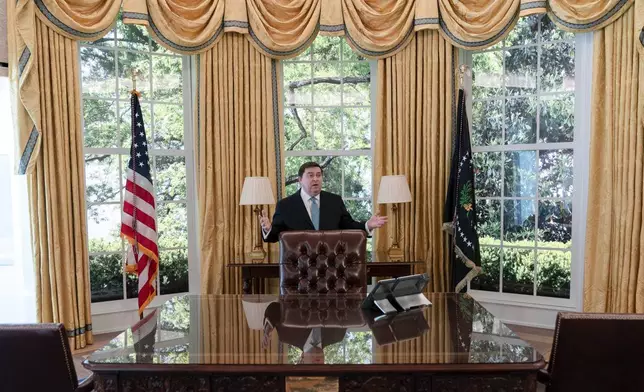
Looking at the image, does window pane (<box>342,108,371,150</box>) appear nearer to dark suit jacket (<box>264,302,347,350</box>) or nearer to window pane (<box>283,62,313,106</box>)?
window pane (<box>283,62,313,106</box>)

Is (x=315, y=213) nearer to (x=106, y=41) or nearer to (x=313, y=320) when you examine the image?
(x=313, y=320)

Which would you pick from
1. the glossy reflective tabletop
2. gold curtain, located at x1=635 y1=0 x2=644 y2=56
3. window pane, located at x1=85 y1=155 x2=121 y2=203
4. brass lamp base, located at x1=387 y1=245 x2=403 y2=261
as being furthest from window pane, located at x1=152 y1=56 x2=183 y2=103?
gold curtain, located at x1=635 y1=0 x2=644 y2=56

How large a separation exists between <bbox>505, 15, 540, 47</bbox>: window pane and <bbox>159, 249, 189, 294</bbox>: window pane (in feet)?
11.9

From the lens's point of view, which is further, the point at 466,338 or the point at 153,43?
the point at 153,43

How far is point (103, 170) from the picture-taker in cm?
445

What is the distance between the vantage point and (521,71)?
4574 mm

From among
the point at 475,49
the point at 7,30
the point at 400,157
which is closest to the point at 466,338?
the point at 400,157

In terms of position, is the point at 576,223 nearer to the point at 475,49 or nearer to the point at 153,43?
the point at 475,49

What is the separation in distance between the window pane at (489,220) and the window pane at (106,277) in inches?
131

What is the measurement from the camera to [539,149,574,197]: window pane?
14.4ft

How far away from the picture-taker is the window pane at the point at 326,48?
4883mm

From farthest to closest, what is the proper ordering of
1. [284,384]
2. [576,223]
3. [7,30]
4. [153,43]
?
[153,43]
[576,223]
[7,30]
[284,384]

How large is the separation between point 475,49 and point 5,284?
14.4 ft

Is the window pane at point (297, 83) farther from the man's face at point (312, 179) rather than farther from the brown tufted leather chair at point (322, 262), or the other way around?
the brown tufted leather chair at point (322, 262)
